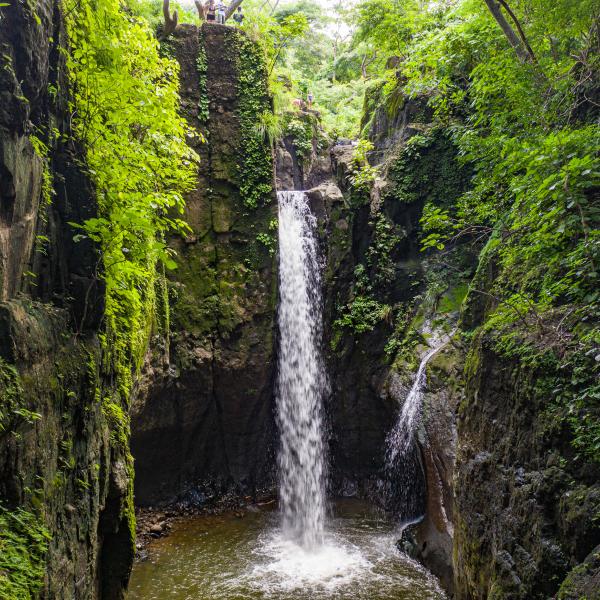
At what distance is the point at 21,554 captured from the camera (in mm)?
2818

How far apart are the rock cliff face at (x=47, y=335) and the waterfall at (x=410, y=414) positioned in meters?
5.16

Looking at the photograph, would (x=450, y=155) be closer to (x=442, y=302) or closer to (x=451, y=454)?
(x=442, y=302)

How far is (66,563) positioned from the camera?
3758 mm

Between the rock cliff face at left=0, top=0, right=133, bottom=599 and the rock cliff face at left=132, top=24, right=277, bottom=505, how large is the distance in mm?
4808

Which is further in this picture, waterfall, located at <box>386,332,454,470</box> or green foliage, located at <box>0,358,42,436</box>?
waterfall, located at <box>386,332,454,470</box>

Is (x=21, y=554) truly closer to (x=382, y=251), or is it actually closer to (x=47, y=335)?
(x=47, y=335)

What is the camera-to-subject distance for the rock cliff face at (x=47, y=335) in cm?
307

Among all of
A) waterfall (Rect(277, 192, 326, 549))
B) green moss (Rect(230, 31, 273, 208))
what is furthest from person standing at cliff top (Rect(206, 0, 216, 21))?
waterfall (Rect(277, 192, 326, 549))

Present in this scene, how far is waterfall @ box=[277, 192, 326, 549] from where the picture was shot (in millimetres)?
10484

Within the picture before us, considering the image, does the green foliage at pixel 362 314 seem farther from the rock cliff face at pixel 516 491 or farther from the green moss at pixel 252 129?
the rock cliff face at pixel 516 491

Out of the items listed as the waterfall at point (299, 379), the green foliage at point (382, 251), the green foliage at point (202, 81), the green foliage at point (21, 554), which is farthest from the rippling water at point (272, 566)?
the green foliage at point (202, 81)

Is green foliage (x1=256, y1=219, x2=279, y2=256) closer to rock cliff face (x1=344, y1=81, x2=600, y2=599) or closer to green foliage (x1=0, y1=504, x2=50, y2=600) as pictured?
rock cliff face (x1=344, y1=81, x2=600, y2=599)

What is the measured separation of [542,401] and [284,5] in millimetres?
28389

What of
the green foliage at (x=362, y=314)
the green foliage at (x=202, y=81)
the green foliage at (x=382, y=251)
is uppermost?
the green foliage at (x=202, y=81)
